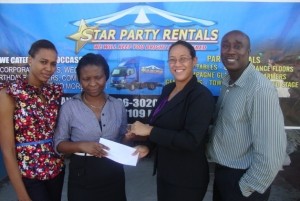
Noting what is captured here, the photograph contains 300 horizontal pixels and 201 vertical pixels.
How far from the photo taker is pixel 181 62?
2223mm

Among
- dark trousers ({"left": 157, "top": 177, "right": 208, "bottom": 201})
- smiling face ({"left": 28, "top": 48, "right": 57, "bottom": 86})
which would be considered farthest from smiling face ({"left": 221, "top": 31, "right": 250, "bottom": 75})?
smiling face ({"left": 28, "top": 48, "right": 57, "bottom": 86})

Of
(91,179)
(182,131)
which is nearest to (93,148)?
(91,179)

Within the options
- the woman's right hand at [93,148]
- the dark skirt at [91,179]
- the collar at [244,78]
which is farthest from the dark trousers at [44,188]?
the collar at [244,78]

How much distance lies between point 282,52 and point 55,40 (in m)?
2.16

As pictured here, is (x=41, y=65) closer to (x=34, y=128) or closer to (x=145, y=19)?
(x=34, y=128)

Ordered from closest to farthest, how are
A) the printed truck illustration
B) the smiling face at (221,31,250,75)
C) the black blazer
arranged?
the black blazer, the smiling face at (221,31,250,75), the printed truck illustration

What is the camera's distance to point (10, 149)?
2273 millimetres

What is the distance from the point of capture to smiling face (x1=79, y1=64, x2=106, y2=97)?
2.38 m

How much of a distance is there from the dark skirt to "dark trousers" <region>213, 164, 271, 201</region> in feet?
2.42

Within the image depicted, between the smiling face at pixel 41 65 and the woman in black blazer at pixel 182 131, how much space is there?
2.35 feet

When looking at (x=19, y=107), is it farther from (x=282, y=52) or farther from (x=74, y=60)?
(x=282, y=52)

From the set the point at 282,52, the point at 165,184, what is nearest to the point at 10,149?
the point at 165,184

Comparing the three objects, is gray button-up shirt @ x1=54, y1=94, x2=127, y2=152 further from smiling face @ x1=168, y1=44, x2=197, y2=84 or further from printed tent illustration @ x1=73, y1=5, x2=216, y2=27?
printed tent illustration @ x1=73, y1=5, x2=216, y2=27

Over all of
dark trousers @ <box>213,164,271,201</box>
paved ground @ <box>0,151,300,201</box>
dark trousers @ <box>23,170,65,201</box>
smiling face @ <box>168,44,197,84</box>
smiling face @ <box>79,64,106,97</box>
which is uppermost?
smiling face @ <box>168,44,197,84</box>
